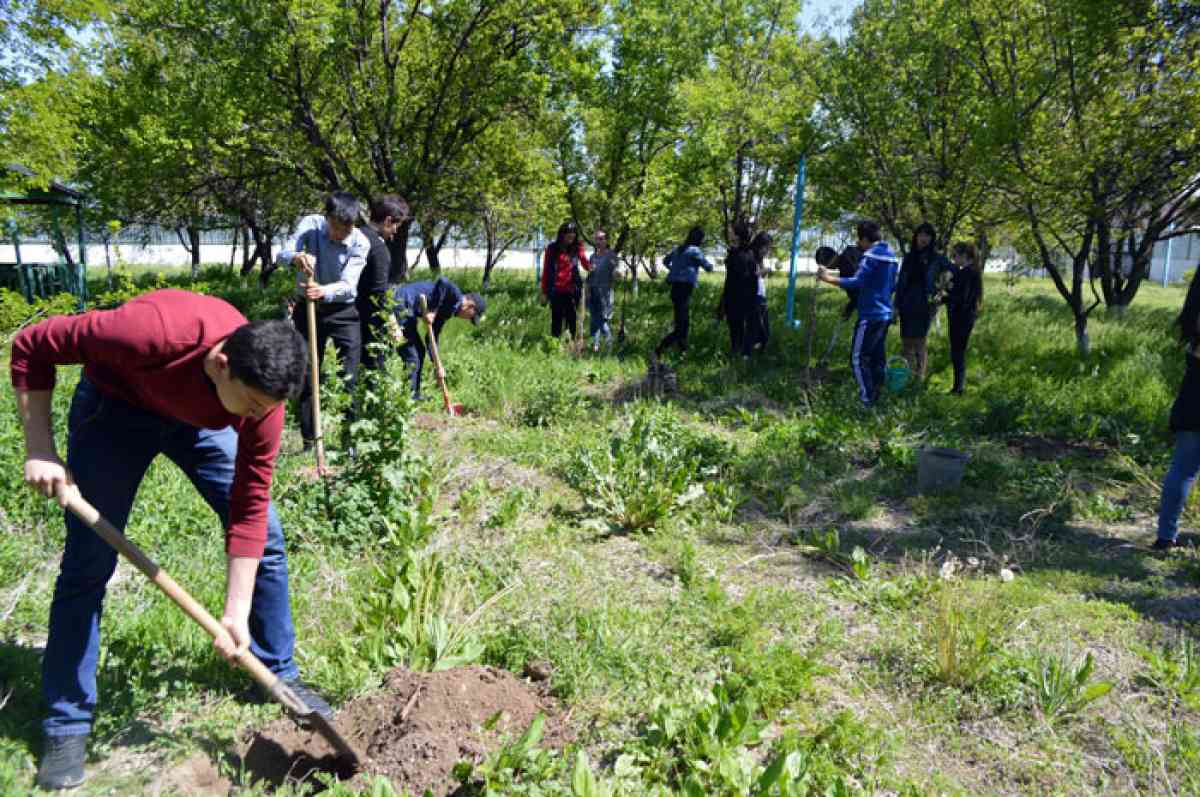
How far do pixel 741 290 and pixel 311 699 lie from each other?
25.0 ft

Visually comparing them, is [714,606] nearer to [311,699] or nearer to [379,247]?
[311,699]

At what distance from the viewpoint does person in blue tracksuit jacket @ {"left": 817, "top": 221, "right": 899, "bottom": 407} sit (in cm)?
681

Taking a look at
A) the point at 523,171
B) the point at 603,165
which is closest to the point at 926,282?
the point at 523,171

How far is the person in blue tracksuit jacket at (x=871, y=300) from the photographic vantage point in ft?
22.3

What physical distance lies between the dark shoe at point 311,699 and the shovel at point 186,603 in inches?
3.2

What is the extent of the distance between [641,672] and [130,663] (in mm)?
1941

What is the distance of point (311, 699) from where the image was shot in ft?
8.38

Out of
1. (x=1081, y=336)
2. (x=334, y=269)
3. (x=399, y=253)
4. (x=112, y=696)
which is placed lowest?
(x=112, y=696)

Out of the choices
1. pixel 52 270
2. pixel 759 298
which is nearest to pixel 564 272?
pixel 759 298

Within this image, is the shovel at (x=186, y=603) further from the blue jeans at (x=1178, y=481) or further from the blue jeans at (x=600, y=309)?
the blue jeans at (x=600, y=309)

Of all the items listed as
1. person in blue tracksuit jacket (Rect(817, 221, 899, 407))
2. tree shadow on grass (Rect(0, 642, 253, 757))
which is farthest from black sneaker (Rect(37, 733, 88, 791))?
person in blue tracksuit jacket (Rect(817, 221, 899, 407))

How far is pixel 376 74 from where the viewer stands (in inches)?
414

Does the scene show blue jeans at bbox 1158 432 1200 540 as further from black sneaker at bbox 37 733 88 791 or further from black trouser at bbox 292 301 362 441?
black sneaker at bbox 37 733 88 791

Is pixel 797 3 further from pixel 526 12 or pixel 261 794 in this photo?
pixel 261 794
